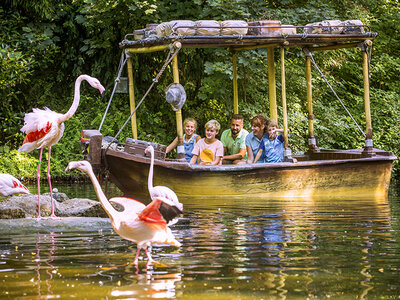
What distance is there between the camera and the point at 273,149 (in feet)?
40.3

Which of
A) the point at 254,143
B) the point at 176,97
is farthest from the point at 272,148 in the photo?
the point at 176,97

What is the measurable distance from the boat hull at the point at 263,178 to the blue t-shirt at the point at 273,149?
0.43 m

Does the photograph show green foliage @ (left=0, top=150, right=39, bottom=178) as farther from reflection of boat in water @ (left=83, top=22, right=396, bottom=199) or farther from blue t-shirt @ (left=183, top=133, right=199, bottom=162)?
blue t-shirt @ (left=183, top=133, right=199, bottom=162)

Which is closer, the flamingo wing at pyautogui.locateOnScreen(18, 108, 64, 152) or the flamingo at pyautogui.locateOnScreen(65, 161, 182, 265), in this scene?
the flamingo at pyautogui.locateOnScreen(65, 161, 182, 265)

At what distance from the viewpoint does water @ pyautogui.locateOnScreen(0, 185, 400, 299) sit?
5031 mm

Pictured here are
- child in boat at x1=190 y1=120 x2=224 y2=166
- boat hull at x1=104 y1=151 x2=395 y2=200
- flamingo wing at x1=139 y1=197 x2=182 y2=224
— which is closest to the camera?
flamingo wing at x1=139 y1=197 x2=182 y2=224

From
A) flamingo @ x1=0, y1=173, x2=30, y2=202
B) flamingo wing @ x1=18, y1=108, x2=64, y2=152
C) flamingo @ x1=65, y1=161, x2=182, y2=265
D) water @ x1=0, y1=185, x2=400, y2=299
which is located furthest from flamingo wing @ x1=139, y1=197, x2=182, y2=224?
flamingo @ x1=0, y1=173, x2=30, y2=202

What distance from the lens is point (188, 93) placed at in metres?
19.2

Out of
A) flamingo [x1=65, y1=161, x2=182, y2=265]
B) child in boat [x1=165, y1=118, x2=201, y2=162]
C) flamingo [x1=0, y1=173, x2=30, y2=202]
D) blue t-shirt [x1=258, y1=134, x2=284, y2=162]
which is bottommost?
flamingo [x1=65, y1=161, x2=182, y2=265]

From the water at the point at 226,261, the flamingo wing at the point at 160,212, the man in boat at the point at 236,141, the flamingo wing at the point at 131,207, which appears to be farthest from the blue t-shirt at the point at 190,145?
the flamingo wing at the point at 160,212

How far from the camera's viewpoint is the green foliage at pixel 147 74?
17.2 m

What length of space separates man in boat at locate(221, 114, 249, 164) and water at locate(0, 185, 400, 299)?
3095mm

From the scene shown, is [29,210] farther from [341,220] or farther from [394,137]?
[394,137]

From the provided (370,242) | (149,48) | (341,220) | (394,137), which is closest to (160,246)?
(370,242)
